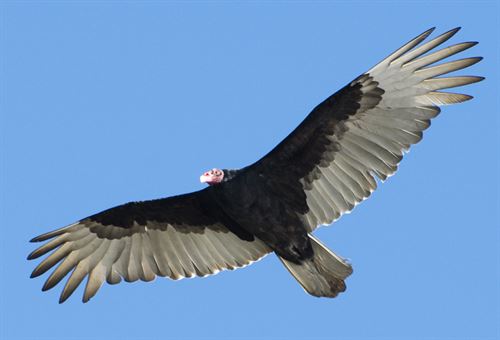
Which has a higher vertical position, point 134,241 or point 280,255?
point 134,241

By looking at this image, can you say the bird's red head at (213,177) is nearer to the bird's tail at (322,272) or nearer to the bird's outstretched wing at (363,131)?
the bird's outstretched wing at (363,131)

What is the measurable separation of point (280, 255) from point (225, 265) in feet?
2.24

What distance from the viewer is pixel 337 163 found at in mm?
10312

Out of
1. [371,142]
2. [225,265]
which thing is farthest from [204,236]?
[371,142]

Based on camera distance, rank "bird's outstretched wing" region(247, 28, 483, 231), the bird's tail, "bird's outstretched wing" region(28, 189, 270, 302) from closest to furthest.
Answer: "bird's outstretched wing" region(247, 28, 483, 231) < the bird's tail < "bird's outstretched wing" region(28, 189, 270, 302)

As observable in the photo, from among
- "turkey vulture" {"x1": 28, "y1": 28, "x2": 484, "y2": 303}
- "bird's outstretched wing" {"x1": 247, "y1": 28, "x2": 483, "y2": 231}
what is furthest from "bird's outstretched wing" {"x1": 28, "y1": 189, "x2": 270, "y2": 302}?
"bird's outstretched wing" {"x1": 247, "y1": 28, "x2": 483, "y2": 231}

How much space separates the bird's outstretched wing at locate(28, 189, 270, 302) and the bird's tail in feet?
2.10

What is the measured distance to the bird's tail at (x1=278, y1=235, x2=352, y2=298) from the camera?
10.2 metres

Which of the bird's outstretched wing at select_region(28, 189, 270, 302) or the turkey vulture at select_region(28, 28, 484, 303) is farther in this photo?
the bird's outstretched wing at select_region(28, 189, 270, 302)

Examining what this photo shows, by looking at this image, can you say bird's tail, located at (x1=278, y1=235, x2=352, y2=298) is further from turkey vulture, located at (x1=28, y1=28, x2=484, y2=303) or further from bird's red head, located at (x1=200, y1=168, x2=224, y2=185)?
bird's red head, located at (x1=200, y1=168, x2=224, y2=185)

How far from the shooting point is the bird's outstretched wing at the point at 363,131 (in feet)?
32.3

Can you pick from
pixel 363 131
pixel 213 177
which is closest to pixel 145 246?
pixel 213 177

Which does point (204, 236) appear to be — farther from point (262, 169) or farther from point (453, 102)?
point (453, 102)

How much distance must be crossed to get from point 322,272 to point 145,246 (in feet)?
6.26
